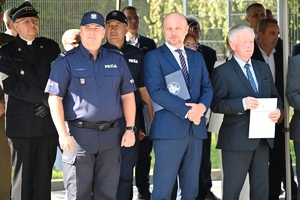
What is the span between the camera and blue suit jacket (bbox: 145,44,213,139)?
5984mm

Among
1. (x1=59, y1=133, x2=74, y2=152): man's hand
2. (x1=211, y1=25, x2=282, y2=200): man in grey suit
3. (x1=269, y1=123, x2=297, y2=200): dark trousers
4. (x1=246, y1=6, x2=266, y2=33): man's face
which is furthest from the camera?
(x1=246, y1=6, x2=266, y2=33): man's face

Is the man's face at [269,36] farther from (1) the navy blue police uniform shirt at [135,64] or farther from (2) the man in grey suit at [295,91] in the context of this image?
(1) the navy blue police uniform shirt at [135,64]

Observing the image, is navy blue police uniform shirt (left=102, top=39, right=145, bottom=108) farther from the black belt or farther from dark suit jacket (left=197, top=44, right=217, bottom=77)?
dark suit jacket (left=197, top=44, right=217, bottom=77)

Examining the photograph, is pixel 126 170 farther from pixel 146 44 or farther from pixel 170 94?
pixel 146 44

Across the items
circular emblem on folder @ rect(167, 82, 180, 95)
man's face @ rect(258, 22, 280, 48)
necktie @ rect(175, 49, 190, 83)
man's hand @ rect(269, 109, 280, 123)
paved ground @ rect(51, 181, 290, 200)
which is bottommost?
paved ground @ rect(51, 181, 290, 200)

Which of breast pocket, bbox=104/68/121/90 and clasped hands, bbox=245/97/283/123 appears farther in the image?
clasped hands, bbox=245/97/283/123

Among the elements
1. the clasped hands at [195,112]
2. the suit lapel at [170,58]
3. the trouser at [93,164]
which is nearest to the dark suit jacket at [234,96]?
the clasped hands at [195,112]

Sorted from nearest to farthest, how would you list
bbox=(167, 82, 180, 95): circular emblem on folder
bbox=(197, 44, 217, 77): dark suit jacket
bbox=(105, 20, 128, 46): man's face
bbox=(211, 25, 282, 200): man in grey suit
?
bbox=(167, 82, 180, 95): circular emblem on folder
bbox=(211, 25, 282, 200): man in grey suit
bbox=(105, 20, 128, 46): man's face
bbox=(197, 44, 217, 77): dark suit jacket

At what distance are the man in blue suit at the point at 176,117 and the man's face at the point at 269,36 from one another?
1.22 metres

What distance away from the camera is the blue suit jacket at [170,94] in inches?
236

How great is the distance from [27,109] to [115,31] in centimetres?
111

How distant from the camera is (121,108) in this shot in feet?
19.7

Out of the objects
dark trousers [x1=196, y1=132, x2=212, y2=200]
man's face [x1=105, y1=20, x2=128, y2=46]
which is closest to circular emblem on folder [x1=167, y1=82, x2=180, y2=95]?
man's face [x1=105, y1=20, x2=128, y2=46]

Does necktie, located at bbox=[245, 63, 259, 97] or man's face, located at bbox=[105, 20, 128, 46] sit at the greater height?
man's face, located at bbox=[105, 20, 128, 46]
